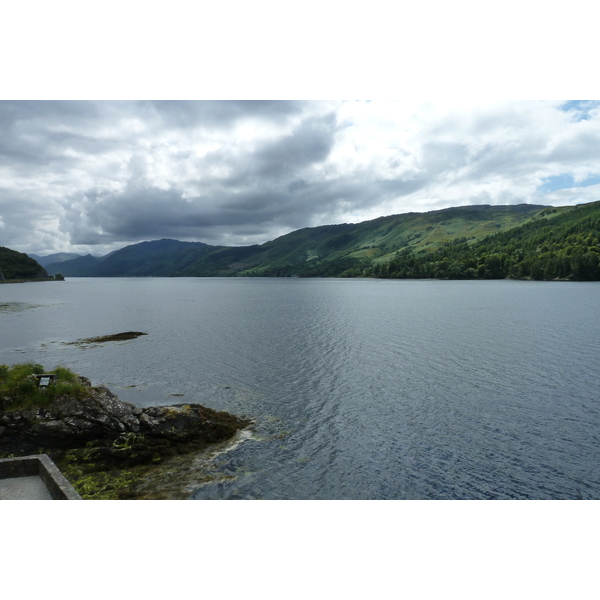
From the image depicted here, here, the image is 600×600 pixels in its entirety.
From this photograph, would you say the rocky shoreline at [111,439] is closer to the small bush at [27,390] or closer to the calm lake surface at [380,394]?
the small bush at [27,390]

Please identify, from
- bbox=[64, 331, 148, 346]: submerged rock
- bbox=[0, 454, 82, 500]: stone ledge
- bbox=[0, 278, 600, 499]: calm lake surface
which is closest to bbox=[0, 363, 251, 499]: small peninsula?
bbox=[0, 454, 82, 500]: stone ledge

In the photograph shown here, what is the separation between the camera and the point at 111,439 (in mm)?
21328

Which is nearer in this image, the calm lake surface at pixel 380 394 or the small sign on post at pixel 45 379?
the calm lake surface at pixel 380 394

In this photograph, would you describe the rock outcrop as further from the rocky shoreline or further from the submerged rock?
the submerged rock

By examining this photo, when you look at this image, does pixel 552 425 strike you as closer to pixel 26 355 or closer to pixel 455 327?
pixel 455 327

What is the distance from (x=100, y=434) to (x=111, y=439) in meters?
0.75

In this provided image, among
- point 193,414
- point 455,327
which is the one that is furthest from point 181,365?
point 455,327

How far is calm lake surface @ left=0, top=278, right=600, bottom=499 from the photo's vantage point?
18.6 metres

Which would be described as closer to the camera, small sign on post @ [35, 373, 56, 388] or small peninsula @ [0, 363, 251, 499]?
small peninsula @ [0, 363, 251, 499]

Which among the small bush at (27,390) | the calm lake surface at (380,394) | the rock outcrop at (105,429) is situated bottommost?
the calm lake surface at (380,394)

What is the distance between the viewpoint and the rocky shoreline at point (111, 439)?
1865cm

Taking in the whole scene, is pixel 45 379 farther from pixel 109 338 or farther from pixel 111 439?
pixel 109 338

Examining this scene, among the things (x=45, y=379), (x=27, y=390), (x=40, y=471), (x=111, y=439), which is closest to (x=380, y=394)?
(x=111, y=439)

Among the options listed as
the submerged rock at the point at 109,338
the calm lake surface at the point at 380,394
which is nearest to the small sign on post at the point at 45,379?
the calm lake surface at the point at 380,394
